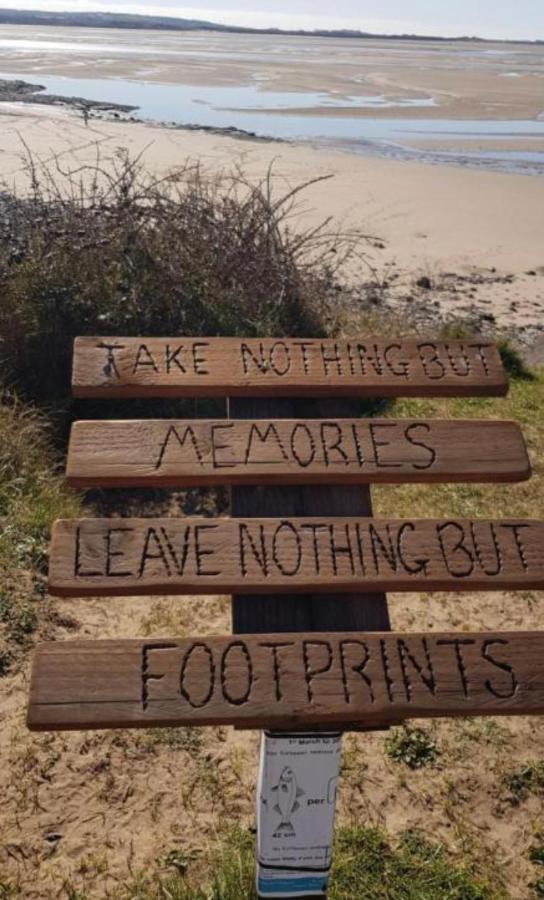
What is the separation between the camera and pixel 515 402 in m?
6.77

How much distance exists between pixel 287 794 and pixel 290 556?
1.79 feet

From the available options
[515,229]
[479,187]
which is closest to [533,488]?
[515,229]

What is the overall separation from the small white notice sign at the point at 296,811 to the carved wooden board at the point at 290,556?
351 millimetres

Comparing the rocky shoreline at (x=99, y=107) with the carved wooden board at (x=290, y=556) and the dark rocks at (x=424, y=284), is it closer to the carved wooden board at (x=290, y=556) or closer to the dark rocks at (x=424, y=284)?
the dark rocks at (x=424, y=284)

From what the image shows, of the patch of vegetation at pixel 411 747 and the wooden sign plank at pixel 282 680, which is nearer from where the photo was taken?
the wooden sign plank at pixel 282 680

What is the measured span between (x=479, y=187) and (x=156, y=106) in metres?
11.6

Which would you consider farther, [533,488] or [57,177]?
[57,177]

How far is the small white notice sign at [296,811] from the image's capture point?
1.91 meters

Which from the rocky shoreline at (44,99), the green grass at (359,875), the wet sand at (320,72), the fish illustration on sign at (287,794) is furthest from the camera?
the wet sand at (320,72)

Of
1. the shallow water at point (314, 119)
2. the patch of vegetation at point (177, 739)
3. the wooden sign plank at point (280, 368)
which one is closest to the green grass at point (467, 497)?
the patch of vegetation at point (177, 739)

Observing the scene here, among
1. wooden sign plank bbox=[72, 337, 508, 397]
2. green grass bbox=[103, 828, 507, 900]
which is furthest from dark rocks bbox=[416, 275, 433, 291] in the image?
wooden sign plank bbox=[72, 337, 508, 397]

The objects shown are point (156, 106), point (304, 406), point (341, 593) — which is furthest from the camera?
point (156, 106)

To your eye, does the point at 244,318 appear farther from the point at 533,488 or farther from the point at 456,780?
the point at 456,780

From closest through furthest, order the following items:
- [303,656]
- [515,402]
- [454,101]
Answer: [303,656]
[515,402]
[454,101]
